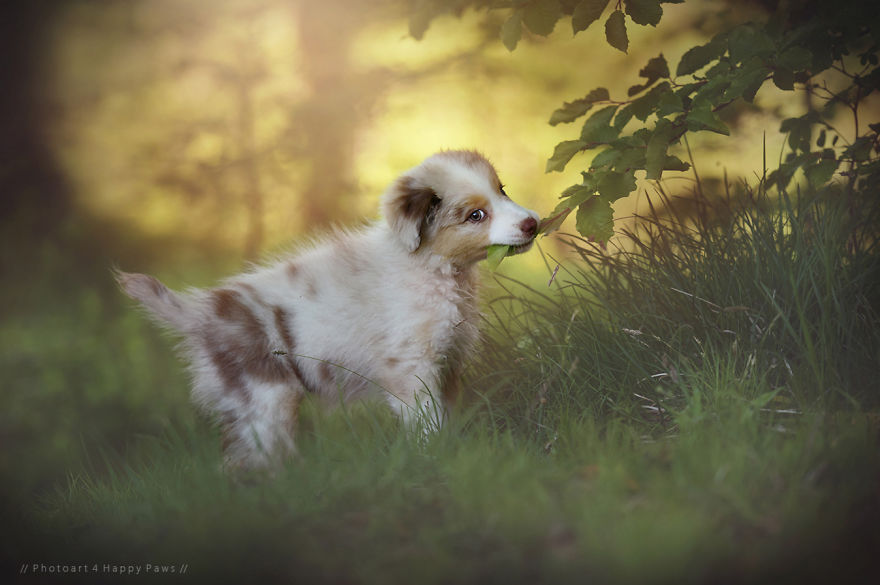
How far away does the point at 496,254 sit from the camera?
2240mm

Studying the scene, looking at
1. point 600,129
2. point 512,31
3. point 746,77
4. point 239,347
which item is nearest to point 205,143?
point 239,347

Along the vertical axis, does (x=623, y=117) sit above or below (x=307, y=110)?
below

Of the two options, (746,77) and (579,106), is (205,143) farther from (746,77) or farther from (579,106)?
(746,77)

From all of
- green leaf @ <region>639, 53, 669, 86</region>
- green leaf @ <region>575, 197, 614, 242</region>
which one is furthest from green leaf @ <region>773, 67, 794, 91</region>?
green leaf @ <region>575, 197, 614, 242</region>

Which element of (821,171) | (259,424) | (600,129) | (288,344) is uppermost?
(600,129)

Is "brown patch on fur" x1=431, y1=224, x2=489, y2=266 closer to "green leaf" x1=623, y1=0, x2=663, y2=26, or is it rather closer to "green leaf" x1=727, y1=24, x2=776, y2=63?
"green leaf" x1=623, y1=0, x2=663, y2=26

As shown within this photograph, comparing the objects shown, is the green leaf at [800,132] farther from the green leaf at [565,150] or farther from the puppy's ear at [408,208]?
the puppy's ear at [408,208]

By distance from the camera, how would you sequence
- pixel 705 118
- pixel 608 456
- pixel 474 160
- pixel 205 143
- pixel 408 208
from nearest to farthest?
1. pixel 608 456
2. pixel 705 118
3. pixel 408 208
4. pixel 474 160
5. pixel 205 143

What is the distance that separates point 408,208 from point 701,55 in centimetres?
108

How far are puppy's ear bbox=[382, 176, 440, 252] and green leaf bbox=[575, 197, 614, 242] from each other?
0.51m

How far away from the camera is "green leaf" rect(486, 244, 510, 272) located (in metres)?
2.24

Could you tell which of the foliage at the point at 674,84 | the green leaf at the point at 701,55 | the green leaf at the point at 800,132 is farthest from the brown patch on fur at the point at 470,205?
the green leaf at the point at 800,132

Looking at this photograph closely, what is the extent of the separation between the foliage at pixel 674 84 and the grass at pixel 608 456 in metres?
0.46

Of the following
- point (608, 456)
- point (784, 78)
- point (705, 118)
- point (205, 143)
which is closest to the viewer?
point (608, 456)
